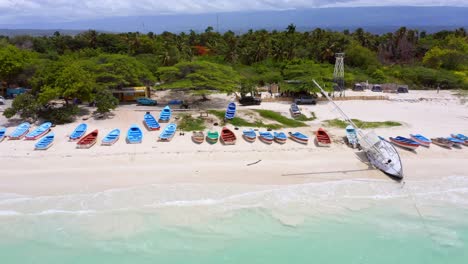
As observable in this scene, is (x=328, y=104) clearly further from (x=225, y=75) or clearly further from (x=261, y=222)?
(x=261, y=222)

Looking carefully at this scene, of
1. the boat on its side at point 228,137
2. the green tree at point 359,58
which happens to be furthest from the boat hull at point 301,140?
the green tree at point 359,58

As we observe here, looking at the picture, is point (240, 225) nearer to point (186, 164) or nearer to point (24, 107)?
point (186, 164)

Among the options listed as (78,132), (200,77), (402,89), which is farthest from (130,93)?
(402,89)

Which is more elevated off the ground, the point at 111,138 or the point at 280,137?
the point at 280,137

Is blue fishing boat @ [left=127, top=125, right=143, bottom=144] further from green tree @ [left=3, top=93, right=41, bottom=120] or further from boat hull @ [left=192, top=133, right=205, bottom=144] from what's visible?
green tree @ [left=3, top=93, right=41, bottom=120]

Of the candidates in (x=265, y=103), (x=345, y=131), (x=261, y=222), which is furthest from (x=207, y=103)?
(x=261, y=222)

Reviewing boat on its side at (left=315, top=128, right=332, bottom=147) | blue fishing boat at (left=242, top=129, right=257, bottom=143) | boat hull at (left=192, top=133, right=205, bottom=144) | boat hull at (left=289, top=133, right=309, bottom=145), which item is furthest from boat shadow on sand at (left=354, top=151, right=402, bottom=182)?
boat hull at (left=192, top=133, right=205, bottom=144)

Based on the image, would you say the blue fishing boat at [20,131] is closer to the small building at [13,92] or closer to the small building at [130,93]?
the small building at [130,93]
